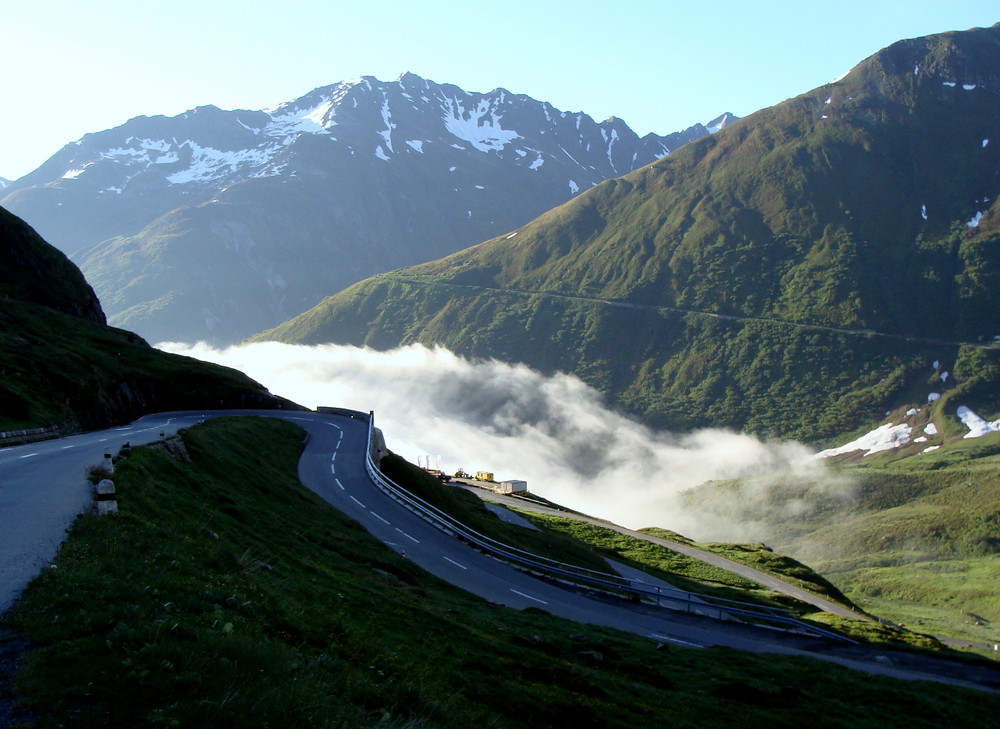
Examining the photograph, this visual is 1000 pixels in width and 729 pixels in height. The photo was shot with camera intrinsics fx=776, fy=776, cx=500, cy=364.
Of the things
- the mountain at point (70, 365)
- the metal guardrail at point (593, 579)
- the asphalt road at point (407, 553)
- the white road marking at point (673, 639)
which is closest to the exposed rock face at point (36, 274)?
the mountain at point (70, 365)

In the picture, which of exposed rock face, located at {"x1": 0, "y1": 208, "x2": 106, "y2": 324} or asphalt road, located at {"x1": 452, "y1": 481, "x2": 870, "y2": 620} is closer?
asphalt road, located at {"x1": 452, "y1": 481, "x2": 870, "y2": 620}

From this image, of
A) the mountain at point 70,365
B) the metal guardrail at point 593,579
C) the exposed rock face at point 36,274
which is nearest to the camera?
the metal guardrail at point 593,579

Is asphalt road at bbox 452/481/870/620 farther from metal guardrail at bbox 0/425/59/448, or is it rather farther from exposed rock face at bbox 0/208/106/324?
exposed rock face at bbox 0/208/106/324

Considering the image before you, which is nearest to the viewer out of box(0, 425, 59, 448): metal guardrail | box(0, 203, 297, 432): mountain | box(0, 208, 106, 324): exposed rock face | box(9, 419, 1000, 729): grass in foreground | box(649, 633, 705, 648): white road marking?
box(9, 419, 1000, 729): grass in foreground

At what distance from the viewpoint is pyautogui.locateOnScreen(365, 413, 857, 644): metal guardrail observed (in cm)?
4028

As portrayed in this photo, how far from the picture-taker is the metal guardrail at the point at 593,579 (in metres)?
40.3

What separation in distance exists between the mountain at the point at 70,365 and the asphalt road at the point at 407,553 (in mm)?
5383

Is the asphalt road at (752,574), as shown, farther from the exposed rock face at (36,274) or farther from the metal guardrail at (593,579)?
the exposed rock face at (36,274)

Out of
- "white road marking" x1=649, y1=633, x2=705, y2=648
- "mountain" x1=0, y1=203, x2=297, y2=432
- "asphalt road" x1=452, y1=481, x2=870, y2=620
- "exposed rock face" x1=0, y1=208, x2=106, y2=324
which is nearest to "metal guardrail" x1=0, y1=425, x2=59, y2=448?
"mountain" x1=0, y1=203, x2=297, y2=432

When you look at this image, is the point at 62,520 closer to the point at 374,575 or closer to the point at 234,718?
the point at 234,718

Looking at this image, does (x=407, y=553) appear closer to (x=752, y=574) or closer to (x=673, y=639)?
(x=673, y=639)

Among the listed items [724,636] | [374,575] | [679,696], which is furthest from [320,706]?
[724,636]

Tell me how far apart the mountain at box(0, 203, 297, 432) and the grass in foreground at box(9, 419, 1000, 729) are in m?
20.5

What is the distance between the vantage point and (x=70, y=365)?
5891 cm
